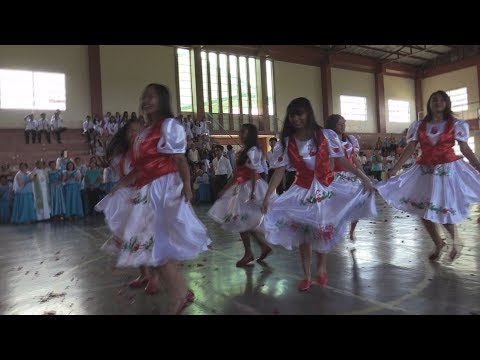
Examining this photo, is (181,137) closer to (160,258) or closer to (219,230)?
(160,258)

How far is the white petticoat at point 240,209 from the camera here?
178 inches

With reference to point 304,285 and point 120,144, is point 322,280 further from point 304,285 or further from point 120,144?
point 120,144

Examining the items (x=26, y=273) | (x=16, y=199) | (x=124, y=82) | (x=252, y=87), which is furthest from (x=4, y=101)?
(x=26, y=273)

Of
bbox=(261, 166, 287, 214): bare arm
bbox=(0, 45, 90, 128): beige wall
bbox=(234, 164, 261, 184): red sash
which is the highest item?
bbox=(0, 45, 90, 128): beige wall

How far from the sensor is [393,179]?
14.6 ft

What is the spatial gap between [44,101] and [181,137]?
16.4m

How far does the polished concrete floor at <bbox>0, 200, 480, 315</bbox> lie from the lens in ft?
9.97

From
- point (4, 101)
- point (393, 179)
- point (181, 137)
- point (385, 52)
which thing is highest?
point (385, 52)

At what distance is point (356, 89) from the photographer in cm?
2692

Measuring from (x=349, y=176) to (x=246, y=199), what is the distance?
1.45 metres

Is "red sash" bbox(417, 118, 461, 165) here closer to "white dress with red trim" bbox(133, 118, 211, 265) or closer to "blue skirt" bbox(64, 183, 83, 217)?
"white dress with red trim" bbox(133, 118, 211, 265)

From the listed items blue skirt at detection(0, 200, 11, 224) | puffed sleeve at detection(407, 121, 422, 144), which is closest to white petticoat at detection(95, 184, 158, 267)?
puffed sleeve at detection(407, 121, 422, 144)

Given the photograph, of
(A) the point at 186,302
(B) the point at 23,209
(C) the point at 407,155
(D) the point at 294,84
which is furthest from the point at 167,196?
(D) the point at 294,84

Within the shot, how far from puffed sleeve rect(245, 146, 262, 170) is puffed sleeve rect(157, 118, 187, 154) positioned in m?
1.70
